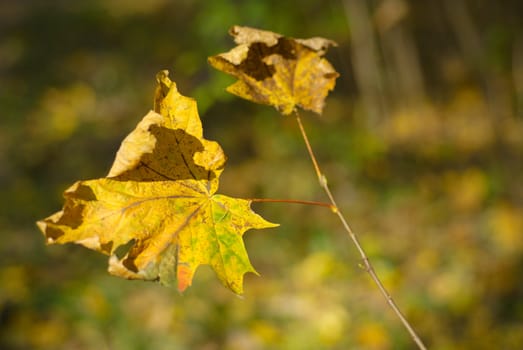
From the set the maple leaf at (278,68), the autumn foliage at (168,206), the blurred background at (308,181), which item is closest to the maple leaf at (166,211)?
the autumn foliage at (168,206)

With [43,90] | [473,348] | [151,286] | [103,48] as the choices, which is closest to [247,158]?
[151,286]

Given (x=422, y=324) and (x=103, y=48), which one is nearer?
(x=422, y=324)

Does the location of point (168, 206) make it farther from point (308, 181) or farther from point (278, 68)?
point (308, 181)

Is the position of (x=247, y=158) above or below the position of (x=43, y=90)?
below

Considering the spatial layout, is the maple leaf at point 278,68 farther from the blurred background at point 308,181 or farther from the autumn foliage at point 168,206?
the blurred background at point 308,181

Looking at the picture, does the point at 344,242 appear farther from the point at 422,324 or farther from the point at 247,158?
the point at 247,158

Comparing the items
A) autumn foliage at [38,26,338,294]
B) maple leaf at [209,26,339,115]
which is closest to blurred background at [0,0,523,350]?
maple leaf at [209,26,339,115]
